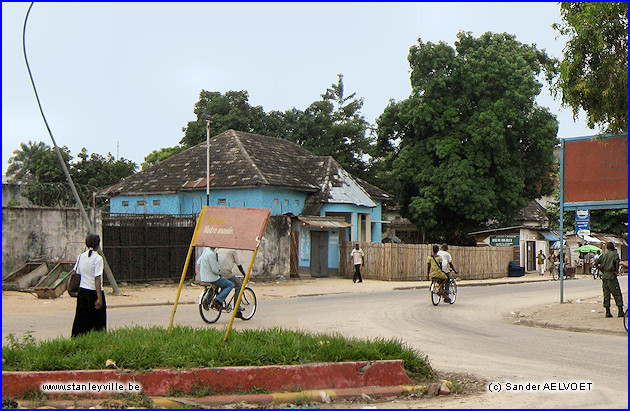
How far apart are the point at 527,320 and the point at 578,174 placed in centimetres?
388

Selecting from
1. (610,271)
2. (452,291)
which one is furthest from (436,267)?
(610,271)

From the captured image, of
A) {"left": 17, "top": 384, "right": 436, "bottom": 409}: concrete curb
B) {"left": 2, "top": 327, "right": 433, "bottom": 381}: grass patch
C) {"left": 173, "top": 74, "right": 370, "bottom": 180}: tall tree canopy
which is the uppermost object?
{"left": 173, "top": 74, "right": 370, "bottom": 180}: tall tree canopy

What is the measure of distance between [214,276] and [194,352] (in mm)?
6490

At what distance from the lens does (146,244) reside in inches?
1085

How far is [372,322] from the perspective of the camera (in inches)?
642

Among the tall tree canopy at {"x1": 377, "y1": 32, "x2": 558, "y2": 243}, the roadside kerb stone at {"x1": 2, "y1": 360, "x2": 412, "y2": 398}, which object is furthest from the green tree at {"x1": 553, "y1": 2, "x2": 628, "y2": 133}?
the tall tree canopy at {"x1": 377, "y1": 32, "x2": 558, "y2": 243}

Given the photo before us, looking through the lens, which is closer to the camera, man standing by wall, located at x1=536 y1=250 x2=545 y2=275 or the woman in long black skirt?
the woman in long black skirt

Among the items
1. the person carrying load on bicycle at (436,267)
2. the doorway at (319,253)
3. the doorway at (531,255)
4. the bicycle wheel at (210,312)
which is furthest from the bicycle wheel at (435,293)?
the doorway at (531,255)

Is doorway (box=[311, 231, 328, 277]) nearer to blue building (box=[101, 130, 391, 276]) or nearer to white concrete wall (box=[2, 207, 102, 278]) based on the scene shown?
blue building (box=[101, 130, 391, 276])

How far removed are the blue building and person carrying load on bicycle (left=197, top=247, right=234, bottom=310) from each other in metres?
18.3

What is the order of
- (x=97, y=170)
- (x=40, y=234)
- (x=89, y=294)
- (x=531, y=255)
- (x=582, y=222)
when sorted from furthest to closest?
(x=97, y=170) → (x=531, y=255) → (x=582, y=222) → (x=40, y=234) → (x=89, y=294)

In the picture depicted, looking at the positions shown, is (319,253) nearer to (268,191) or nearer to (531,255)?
(268,191)

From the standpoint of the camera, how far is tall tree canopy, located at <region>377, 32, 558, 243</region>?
4344 centimetres

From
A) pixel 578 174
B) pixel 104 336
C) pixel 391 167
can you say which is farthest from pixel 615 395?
pixel 391 167
